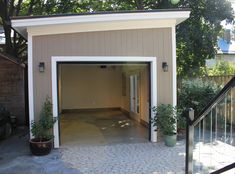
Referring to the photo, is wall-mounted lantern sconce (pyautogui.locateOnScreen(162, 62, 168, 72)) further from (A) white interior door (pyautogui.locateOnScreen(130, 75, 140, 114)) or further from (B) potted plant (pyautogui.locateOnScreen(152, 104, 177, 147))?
(A) white interior door (pyautogui.locateOnScreen(130, 75, 140, 114))

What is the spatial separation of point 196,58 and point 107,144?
667 centimetres

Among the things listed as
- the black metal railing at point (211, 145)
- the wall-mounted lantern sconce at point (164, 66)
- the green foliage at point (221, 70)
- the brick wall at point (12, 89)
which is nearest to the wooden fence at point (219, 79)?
the black metal railing at point (211, 145)

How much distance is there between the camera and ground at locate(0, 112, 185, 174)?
19.5ft

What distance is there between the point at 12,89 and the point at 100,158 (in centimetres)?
644

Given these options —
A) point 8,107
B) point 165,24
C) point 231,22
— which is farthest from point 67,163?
point 231,22

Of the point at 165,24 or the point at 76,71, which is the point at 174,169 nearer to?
the point at 165,24

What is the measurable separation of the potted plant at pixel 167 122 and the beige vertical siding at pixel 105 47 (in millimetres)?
535

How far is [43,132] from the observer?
24.2 ft

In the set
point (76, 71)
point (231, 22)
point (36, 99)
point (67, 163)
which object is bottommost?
point (67, 163)

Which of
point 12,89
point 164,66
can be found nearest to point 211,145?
point 164,66

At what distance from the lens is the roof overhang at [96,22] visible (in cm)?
748

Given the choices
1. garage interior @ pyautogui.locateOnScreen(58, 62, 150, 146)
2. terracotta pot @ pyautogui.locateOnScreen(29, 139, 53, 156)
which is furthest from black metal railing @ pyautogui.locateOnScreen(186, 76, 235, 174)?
garage interior @ pyautogui.locateOnScreen(58, 62, 150, 146)

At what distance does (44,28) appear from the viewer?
7.70m

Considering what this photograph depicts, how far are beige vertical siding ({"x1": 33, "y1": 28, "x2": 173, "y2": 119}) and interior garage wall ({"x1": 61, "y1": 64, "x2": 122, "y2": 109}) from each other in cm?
865
